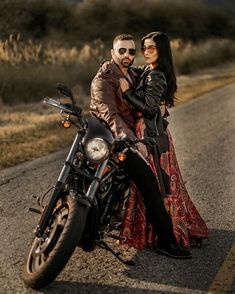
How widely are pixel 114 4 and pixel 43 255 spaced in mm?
40326

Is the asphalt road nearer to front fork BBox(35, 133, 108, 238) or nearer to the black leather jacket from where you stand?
front fork BBox(35, 133, 108, 238)

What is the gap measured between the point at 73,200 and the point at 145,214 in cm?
111

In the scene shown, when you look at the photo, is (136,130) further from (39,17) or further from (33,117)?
(39,17)

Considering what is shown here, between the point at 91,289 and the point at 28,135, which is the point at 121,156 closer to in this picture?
the point at 91,289

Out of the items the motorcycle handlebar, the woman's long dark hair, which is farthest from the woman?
the motorcycle handlebar

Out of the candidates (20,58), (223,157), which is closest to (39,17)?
(20,58)

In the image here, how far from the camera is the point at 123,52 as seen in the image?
15.1ft

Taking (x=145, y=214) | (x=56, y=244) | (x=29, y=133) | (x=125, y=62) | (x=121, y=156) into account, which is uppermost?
(x=125, y=62)

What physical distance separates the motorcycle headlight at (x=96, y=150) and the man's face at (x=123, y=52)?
2.98ft

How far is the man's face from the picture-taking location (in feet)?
15.0

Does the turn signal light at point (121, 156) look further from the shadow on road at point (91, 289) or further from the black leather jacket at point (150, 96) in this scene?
the shadow on road at point (91, 289)

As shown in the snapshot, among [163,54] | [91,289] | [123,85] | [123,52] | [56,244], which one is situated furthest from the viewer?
[163,54]

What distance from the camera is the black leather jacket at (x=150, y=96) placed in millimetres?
4539

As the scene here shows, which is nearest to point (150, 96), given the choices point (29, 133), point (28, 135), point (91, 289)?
point (91, 289)
